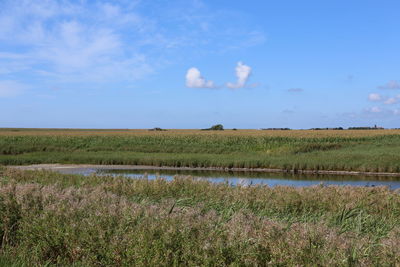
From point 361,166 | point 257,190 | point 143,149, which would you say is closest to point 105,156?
point 143,149

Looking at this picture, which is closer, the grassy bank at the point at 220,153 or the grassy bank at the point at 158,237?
the grassy bank at the point at 158,237

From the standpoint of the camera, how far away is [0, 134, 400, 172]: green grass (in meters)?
40.8

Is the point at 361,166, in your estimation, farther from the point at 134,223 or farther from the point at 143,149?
the point at 134,223

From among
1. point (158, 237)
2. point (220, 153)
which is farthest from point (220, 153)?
point (158, 237)

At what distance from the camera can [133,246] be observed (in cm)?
614

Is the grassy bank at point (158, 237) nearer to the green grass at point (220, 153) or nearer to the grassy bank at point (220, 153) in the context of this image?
the grassy bank at point (220, 153)

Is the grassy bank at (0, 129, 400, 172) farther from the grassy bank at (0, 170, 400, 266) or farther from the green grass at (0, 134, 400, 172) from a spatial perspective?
the grassy bank at (0, 170, 400, 266)

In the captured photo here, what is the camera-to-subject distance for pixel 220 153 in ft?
179

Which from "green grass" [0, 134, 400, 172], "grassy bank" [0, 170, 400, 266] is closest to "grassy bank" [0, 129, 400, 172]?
"green grass" [0, 134, 400, 172]

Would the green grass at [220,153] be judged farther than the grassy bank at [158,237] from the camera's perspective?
Yes

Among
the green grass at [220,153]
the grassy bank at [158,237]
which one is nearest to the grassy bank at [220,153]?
the green grass at [220,153]

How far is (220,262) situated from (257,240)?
64 cm

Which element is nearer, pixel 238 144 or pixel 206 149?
pixel 206 149

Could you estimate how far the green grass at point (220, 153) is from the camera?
134 ft
